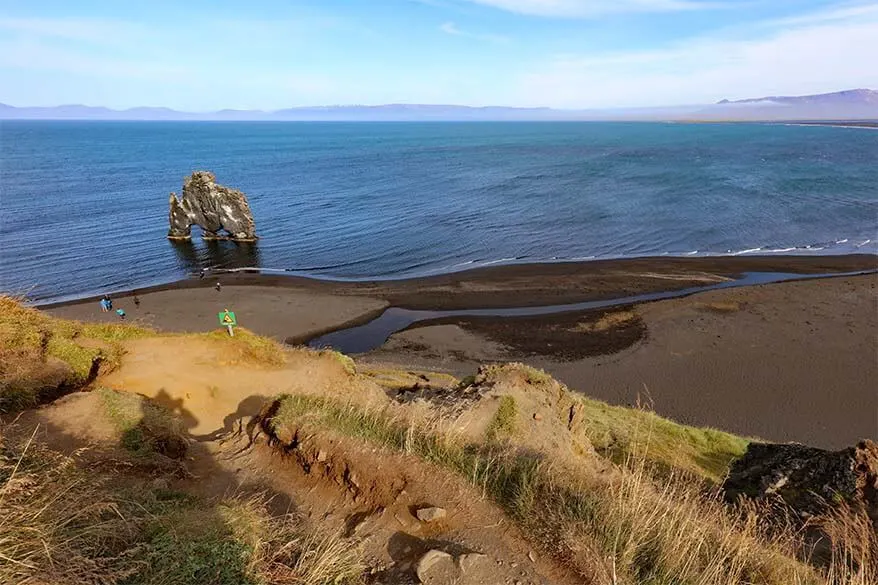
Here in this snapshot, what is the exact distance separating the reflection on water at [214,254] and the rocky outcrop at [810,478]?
44.5 metres

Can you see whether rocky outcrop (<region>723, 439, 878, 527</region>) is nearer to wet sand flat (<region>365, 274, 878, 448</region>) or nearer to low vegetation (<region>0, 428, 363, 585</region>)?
wet sand flat (<region>365, 274, 878, 448</region>)

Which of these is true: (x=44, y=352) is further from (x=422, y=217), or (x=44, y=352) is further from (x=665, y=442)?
(x=422, y=217)

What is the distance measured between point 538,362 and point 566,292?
1270cm

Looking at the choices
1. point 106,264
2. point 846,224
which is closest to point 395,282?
point 106,264

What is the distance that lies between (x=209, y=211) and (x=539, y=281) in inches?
1567

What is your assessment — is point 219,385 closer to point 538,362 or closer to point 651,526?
point 651,526

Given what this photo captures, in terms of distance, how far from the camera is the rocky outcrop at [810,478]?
13867 mm

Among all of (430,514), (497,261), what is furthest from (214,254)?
(430,514)

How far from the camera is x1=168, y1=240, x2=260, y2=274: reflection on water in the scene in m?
49.6

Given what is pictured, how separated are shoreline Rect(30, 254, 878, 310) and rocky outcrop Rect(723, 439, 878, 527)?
876 inches

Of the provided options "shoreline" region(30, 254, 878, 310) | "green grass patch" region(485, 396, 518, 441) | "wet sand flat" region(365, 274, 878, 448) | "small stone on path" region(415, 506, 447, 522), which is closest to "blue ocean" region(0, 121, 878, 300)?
"shoreline" region(30, 254, 878, 310)

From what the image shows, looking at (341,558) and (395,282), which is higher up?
(341,558)

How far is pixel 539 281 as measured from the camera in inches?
1693

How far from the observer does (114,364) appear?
1441 centimetres
